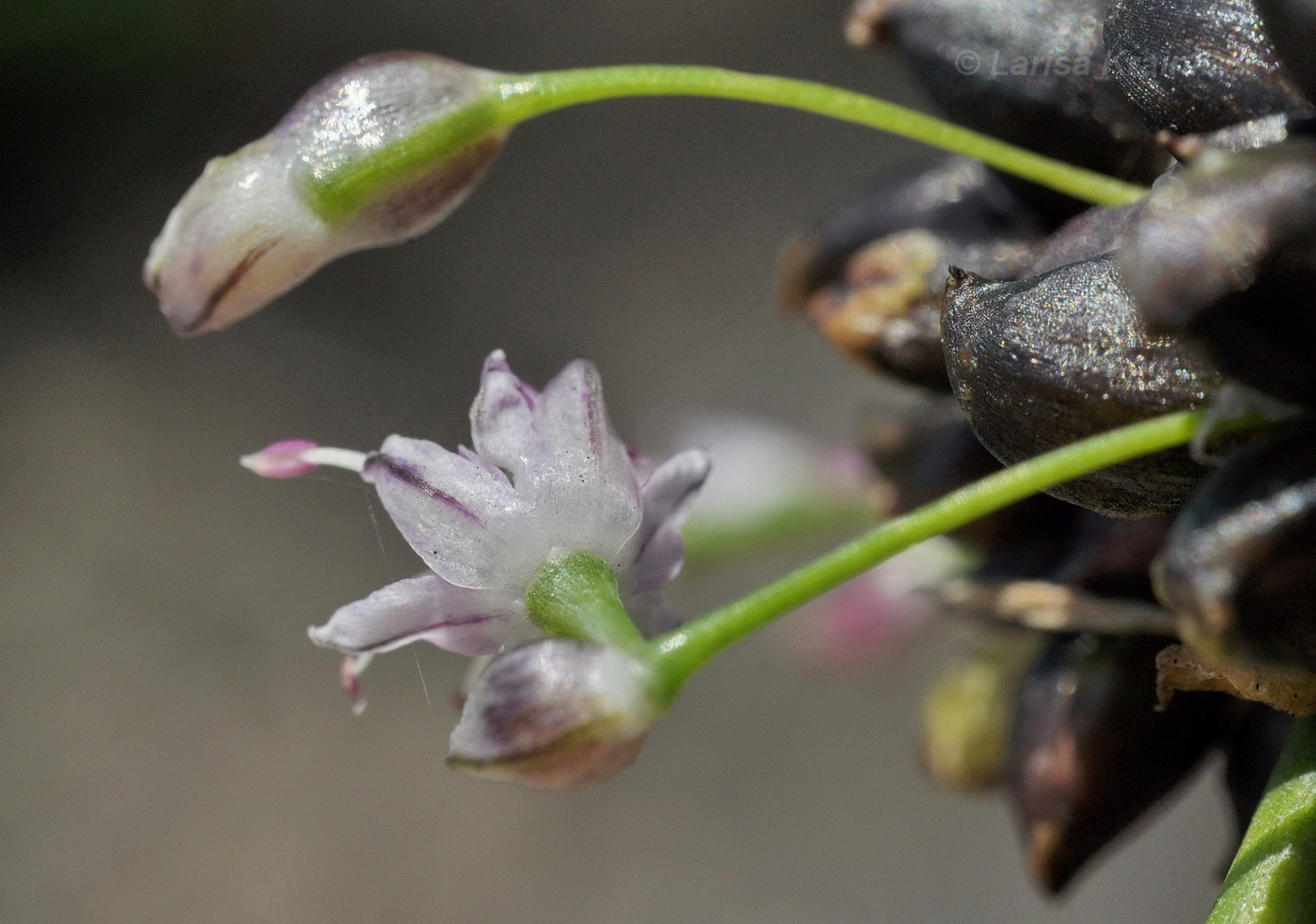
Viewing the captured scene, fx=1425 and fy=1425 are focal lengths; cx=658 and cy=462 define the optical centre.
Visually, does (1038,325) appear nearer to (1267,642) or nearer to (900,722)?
(1267,642)

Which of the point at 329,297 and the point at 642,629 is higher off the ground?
the point at 329,297

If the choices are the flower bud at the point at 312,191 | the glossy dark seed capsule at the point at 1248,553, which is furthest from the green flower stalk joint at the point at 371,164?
the glossy dark seed capsule at the point at 1248,553

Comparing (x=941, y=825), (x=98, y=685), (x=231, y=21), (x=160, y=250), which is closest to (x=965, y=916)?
(x=941, y=825)

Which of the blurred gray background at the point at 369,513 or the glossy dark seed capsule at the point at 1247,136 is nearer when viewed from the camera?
the glossy dark seed capsule at the point at 1247,136

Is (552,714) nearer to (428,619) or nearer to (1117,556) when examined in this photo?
(428,619)

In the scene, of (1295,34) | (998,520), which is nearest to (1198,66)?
(1295,34)

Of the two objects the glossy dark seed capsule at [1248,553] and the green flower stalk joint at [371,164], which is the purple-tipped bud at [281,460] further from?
the glossy dark seed capsule at [1248,553]

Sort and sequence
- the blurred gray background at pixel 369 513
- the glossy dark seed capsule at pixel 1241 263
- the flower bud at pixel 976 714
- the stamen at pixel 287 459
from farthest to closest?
the blurred gray background at pixel 369 513 → the flower bud at pixel 976 714 → the stamen at pixel 287 459 → the glossy dark seed capsule at pixel 1241 263
